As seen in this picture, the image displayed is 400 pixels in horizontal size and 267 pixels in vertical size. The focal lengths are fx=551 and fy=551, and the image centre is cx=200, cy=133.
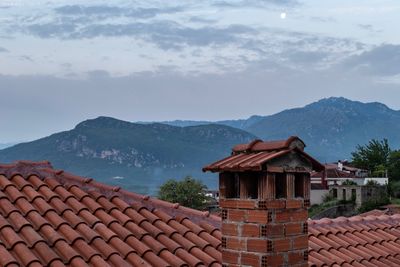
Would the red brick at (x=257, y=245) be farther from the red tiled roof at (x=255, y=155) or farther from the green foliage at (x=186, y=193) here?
the green foliage at (x=186, y=193)

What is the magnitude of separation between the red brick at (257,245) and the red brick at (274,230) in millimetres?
98

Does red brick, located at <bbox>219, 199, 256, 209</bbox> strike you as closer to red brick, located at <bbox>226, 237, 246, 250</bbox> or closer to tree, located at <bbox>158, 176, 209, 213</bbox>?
red brick, located at <bbox>226, 237, 246, 250</bbox>


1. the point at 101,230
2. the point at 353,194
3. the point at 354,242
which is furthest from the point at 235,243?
the point at 353,194

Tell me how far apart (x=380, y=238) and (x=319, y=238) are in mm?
1415

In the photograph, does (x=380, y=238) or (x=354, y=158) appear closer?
(x=380, y=238)

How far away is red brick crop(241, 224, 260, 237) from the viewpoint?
18.0 ft

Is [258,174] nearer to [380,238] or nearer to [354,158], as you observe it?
[380,238]

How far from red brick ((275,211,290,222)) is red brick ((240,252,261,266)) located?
16.4 inches

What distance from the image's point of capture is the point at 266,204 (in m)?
5.43

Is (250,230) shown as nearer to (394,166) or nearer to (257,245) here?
(257,245)

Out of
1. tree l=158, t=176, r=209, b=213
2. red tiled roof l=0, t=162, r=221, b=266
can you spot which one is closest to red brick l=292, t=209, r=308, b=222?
red tiled roof l=0, t=162, r=221, b=266

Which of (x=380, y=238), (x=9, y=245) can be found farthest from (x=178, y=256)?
(x=380, y=238)

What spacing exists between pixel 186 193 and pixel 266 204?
59.9 m

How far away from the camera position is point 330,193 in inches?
3061
